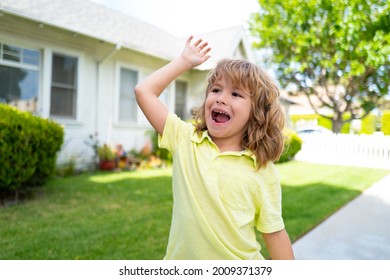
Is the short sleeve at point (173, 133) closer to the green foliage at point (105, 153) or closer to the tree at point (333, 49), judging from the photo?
the tree at point (333, 49)

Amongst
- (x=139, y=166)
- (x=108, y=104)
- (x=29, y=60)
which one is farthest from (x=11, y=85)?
(x=139, y=166)

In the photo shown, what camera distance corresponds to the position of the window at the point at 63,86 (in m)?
5.43

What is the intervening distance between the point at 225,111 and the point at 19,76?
4747 millimetres

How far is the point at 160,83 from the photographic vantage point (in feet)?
3.54

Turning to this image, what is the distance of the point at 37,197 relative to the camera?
3707mm

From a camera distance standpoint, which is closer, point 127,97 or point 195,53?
point 195,53

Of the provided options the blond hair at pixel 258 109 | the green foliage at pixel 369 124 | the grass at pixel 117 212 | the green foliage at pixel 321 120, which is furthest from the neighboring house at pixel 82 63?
the blond hair at pixel 258 109

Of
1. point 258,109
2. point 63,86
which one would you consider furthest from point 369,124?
point 63,86

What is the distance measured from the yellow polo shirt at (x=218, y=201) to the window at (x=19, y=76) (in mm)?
4490

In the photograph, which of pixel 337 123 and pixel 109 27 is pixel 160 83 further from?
pixel 109 27

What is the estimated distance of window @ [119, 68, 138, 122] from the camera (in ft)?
21.5
